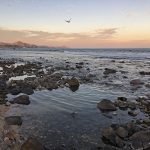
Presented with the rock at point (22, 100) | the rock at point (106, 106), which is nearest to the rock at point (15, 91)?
the rock at point (22, 100)

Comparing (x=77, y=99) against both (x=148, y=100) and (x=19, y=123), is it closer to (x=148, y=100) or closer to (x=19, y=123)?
(x=148, y=100)

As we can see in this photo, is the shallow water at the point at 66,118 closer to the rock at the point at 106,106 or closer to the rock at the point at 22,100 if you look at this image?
the rock at the point at 106,106

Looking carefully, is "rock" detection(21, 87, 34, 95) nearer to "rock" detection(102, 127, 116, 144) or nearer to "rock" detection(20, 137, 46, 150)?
"rock" detection(102, 127, 116, 144)

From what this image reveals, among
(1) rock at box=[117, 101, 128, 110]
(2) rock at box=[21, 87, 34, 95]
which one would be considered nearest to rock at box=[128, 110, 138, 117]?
(1) rock at box=[117, 101, 128, 110]

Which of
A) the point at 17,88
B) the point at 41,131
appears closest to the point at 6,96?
the point at 17,88

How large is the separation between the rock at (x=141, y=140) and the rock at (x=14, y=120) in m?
6.34

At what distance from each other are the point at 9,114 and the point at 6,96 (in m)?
5.35

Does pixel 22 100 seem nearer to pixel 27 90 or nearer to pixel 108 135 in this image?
pixel 27 90

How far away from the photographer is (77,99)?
72.8ft

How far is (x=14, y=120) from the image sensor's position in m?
16.0

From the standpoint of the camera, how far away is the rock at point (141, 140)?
510 inches

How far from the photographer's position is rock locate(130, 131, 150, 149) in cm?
1296

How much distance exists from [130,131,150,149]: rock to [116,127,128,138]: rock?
45 centimetres

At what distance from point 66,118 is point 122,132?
13.1 ft
